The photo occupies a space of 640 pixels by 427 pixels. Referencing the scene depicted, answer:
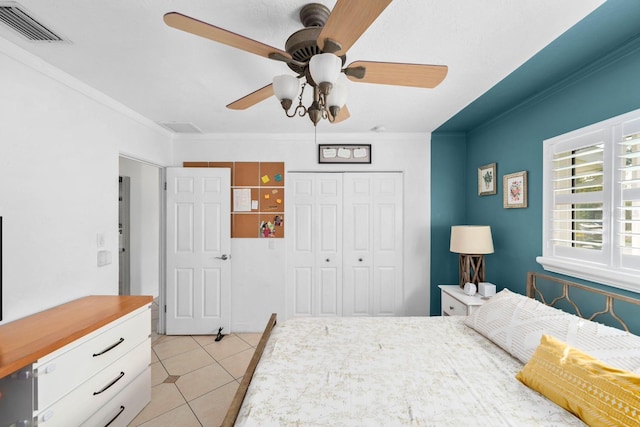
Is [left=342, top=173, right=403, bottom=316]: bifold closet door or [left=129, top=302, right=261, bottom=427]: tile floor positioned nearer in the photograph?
[left=129, top=302, right=261, bottom=427]: tile floor

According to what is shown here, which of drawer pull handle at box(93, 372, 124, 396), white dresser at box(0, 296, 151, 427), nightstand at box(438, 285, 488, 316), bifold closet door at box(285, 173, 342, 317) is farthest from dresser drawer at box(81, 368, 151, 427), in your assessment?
nightstand at box(438, 285, 488, 316)

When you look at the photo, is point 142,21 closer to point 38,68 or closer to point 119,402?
point 38,68

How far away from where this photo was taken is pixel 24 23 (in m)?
1.52

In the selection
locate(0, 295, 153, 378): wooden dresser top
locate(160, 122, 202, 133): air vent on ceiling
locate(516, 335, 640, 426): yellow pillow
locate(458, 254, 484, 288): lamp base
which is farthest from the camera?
locate(160, 122, 202, 133): air vent on ceiling

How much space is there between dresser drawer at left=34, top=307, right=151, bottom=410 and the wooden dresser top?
59 millimetres

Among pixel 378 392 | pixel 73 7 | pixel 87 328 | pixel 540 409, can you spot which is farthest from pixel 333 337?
pixel 73 7

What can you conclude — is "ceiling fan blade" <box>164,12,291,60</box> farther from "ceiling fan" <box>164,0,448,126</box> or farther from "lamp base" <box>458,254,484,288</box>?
"lamp base" <box>458,254,484,288</box>

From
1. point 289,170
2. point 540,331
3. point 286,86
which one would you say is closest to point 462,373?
point 540,331

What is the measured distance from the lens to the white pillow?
4.41ft

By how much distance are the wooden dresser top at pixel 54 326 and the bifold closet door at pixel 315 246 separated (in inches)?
73.4

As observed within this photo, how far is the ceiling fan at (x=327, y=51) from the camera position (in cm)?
98

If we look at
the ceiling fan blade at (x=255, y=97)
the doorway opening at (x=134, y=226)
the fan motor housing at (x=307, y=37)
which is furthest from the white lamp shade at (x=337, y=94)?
the doorway opening at (x=134, y=226)

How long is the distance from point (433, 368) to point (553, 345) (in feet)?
1.96

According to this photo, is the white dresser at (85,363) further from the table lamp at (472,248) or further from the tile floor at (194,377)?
the table lamp at (472,248)
